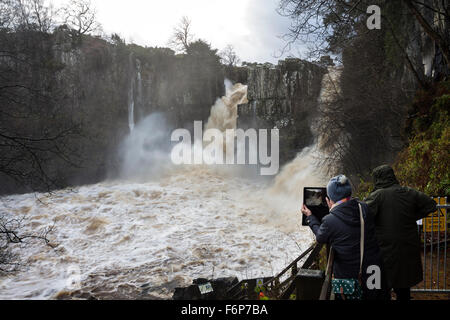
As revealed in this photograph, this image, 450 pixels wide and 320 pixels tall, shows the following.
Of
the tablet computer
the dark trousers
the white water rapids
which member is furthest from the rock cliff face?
the tablet computer

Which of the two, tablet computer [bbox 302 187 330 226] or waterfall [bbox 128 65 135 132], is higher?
waterfall [bbox 128 65 135 132]

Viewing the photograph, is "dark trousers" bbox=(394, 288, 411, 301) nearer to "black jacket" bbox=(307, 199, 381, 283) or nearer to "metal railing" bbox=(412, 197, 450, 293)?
"black jacket" bbox=(307, 199, 381, 283)

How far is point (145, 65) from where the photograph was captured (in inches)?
1250

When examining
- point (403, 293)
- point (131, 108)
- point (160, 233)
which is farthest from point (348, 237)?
point (131, 108)

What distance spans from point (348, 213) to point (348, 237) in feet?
0.63

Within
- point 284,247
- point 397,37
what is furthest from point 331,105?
point 284,247

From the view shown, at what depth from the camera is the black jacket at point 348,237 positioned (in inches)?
107

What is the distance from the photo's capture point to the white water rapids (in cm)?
1186

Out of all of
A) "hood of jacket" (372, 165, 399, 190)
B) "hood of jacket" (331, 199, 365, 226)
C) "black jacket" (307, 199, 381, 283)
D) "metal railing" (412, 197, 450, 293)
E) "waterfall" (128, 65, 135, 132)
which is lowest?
"metal railing" (412, 197, 450, 293)

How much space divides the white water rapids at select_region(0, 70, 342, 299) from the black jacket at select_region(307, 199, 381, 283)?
8.43 metres

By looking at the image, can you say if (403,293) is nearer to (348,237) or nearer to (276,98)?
(348,237)

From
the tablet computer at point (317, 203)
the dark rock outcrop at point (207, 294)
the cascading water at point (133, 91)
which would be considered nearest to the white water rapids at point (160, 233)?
the dark rock outcrop at point (207, 294)

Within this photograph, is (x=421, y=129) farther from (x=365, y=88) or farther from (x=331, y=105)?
(x=331, y=105)

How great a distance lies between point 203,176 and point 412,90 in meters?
16.5
